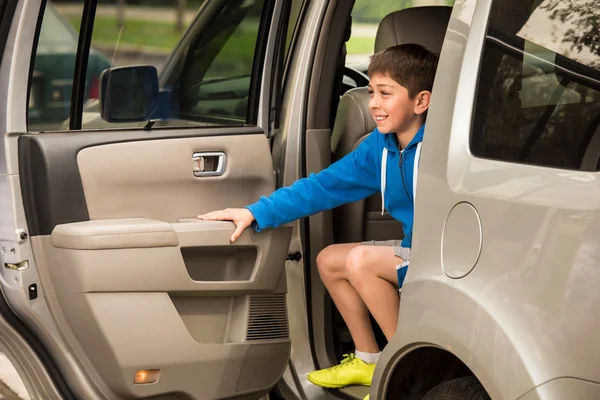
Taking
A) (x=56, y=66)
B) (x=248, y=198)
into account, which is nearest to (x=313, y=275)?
(x=248, y=198)

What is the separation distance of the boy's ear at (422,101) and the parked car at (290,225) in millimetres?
432

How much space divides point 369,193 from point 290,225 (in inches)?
11.7

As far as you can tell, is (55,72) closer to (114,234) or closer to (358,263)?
(114,234)

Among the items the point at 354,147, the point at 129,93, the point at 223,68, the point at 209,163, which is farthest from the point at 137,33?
the point at 354,147

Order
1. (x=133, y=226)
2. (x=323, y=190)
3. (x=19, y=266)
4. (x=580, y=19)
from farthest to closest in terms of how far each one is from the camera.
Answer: (x=323, y=190) < (x=133, y=226) < (x=19, y=266) < (x=580, y=19)

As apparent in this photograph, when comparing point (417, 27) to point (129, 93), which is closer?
point (129, 93)

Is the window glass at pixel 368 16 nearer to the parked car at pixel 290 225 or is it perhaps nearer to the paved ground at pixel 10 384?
the parked car at pixel 290 225

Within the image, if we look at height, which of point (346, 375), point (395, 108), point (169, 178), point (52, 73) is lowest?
point (346, 375)

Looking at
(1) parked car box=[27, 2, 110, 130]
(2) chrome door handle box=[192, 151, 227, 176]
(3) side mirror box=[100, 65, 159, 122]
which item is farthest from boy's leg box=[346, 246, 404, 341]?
(1) parked car box=[27, 2, 110, 130]

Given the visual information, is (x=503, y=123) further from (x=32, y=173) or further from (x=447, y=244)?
(x=32, y=173)

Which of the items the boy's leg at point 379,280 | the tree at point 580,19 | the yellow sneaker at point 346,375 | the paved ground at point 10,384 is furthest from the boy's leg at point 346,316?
the tree at point 580,19

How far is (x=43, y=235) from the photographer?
294 centimetres

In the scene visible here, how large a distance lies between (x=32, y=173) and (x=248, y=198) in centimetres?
78

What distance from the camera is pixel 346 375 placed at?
3318 mm
